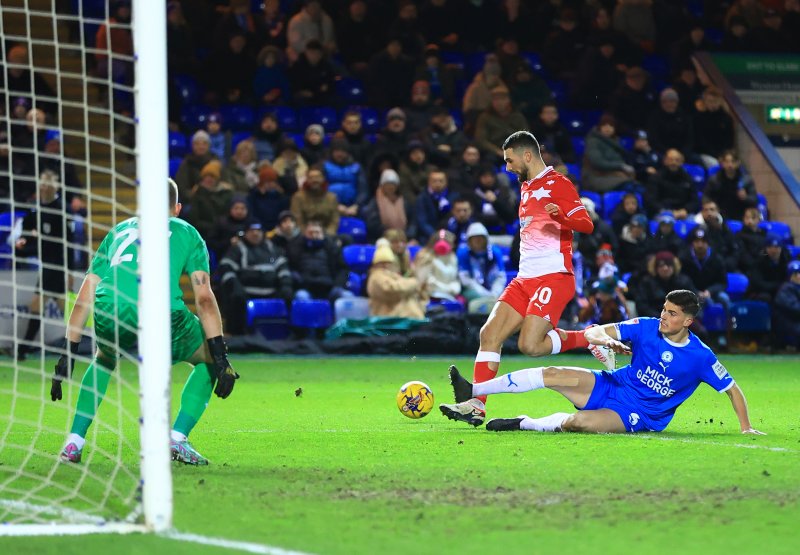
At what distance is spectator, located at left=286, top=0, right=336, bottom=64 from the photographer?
73.3ft

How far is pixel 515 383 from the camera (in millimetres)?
9680

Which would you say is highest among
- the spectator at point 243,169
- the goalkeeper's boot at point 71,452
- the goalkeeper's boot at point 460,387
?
the spectator at point 243,169

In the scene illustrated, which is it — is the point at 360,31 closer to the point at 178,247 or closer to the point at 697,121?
the point at 697,121

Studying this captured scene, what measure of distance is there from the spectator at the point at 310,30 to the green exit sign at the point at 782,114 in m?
8.08

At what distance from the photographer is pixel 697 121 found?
23203 millimetres

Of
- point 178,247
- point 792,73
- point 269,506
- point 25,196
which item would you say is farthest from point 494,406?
point 792,73

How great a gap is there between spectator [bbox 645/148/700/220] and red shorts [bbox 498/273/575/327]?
11581 mm

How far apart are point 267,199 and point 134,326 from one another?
11.6m

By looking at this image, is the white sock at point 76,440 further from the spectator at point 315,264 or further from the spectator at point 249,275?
the spectator at point 315,264

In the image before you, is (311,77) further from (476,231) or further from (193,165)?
(476,231)

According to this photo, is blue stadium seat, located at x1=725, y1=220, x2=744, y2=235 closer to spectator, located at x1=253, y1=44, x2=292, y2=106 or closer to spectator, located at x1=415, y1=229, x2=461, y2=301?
spectator, located at x1=415, y1=229, x2=461, y2=301

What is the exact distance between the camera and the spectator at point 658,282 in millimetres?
19172

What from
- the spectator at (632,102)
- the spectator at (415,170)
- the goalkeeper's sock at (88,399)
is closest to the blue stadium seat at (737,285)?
the spectator at (632,102)

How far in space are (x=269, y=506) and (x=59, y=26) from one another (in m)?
17.3
